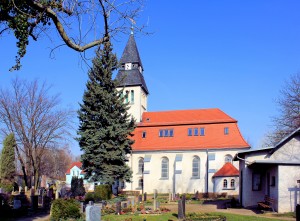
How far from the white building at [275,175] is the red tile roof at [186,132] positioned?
20.3m

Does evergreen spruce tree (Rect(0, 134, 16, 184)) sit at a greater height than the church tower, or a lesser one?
lesser

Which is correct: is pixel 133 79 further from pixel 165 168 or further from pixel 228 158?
pixel 228 158

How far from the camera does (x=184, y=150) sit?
47344 millimetres

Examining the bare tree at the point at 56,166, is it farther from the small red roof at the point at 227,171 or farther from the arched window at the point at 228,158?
the small red roof at the point at 227,171

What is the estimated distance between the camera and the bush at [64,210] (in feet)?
60.5

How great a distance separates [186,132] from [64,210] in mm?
31644

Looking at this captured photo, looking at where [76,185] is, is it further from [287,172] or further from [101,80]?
[287,172]

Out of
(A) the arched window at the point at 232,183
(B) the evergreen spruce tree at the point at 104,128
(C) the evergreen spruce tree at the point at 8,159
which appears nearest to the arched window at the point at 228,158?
(A) the arched window at the point at 232,183

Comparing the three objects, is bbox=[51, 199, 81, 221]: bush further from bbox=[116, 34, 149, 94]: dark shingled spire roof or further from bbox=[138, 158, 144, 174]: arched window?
bbox=[116, 34, 149, 94]: dark shingled spire roof

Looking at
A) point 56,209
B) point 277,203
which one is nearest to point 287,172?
point 277,203

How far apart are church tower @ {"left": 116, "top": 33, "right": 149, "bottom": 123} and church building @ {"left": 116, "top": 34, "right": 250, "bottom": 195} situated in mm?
630

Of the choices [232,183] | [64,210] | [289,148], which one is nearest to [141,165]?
[232,183]

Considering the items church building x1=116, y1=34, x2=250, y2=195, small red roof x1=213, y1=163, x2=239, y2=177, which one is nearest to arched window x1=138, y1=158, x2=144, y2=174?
church building x1=116, y1=34, x2=250, y2=195

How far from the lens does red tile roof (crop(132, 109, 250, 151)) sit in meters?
46.5
